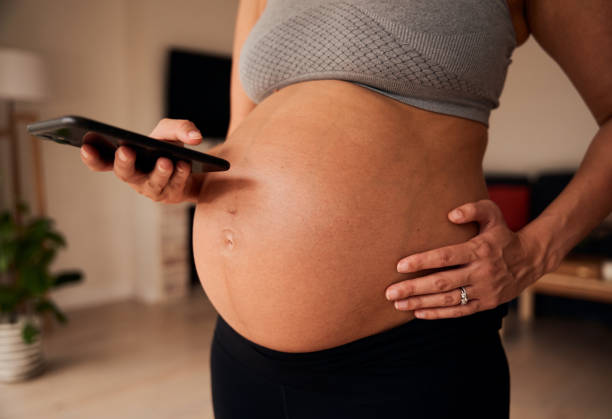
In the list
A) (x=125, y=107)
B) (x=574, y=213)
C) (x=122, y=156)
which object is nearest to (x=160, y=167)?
(x=122, y=156)

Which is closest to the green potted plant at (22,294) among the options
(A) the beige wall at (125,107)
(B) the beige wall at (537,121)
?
(A) the beige wall at (125,107)

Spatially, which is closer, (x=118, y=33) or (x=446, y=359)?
(x=446, y=359)

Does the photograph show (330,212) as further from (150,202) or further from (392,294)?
(150,202)

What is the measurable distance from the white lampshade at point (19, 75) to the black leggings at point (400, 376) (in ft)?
9.53

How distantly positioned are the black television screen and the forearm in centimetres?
358

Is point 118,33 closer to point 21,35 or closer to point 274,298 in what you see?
point 21,35

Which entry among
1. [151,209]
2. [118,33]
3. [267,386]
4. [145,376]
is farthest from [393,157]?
[118,33]

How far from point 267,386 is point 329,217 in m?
0.24

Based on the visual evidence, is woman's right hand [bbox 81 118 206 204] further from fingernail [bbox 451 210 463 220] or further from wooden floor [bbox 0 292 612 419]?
wooden floor [bbox 0 292 612 419]

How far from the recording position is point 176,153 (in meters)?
Result: 0.47

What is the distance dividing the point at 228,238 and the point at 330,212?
138 mm

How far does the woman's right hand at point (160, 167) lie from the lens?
47cm

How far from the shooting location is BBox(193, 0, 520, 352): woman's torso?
54cm

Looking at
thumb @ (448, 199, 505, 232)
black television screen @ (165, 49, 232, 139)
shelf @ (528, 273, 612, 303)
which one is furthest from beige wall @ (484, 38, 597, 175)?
thumb @ (448, 199, 505, 232)
